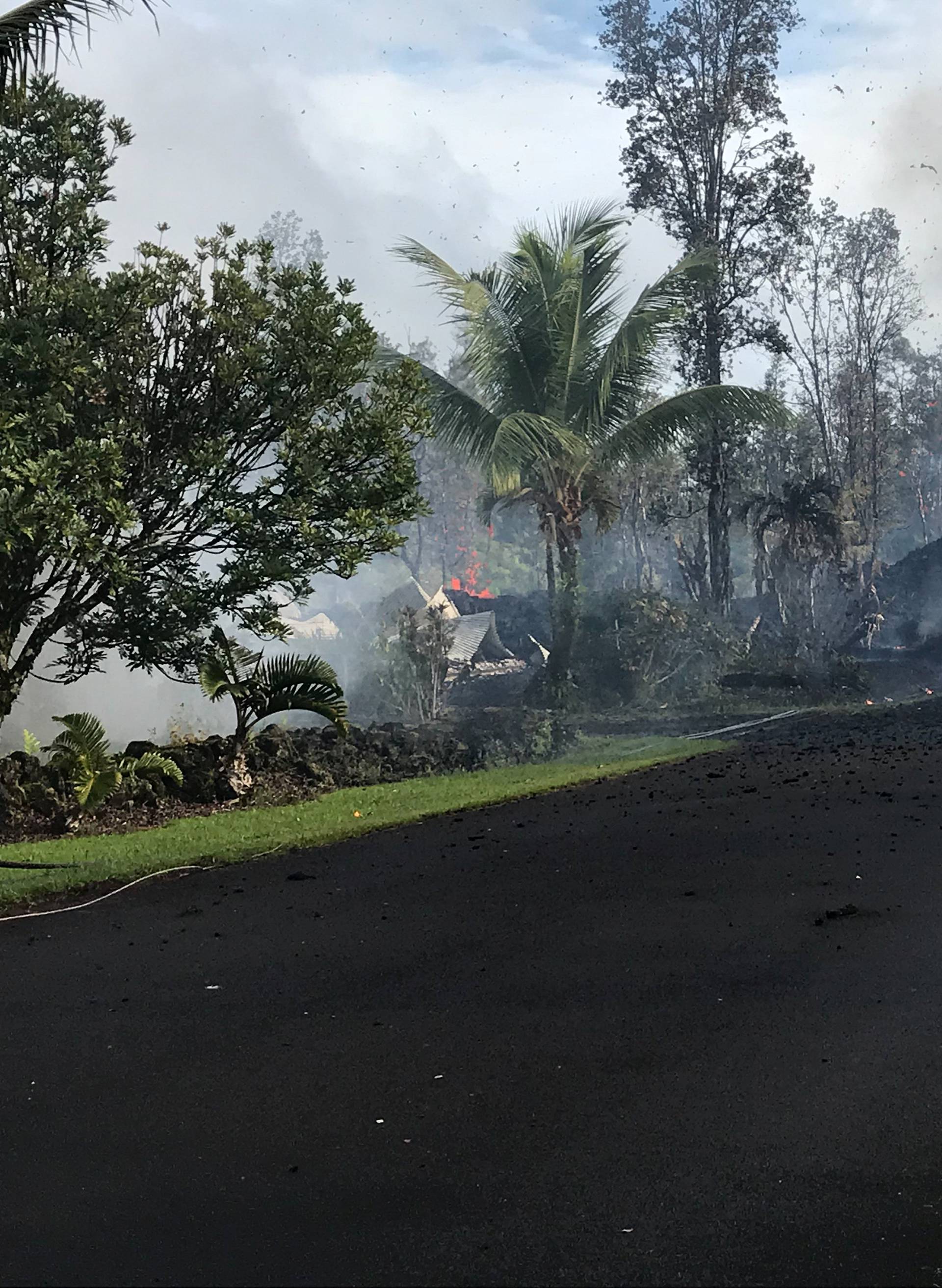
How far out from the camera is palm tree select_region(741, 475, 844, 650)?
3144cm

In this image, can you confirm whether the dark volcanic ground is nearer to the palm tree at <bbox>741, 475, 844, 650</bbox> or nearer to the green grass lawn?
the green grass lawn

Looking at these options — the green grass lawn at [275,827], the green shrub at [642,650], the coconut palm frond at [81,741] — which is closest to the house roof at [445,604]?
the green shrub at [642,650]

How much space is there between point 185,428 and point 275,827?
153 inches

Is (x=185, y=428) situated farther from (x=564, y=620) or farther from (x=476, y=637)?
(x=476, y=637)

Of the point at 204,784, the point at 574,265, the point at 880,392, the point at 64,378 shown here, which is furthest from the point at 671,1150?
the point at 880,392

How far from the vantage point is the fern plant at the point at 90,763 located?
1125 cm

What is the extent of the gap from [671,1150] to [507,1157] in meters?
0.49

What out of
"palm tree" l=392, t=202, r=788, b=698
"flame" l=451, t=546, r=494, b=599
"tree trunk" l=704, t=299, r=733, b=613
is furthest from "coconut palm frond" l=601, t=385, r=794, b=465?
"flame" l=451, t=546, r=494, b=599

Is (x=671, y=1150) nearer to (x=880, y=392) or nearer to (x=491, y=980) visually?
(x=491, y=980)

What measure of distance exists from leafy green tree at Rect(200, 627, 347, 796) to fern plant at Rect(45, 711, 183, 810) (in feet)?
2.95

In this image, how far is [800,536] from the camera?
32875mm

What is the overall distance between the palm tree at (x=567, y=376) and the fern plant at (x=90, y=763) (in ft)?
34.5

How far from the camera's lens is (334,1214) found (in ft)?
11.6

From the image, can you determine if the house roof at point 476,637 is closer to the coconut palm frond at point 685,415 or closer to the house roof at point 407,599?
the house roof at point 407,599
